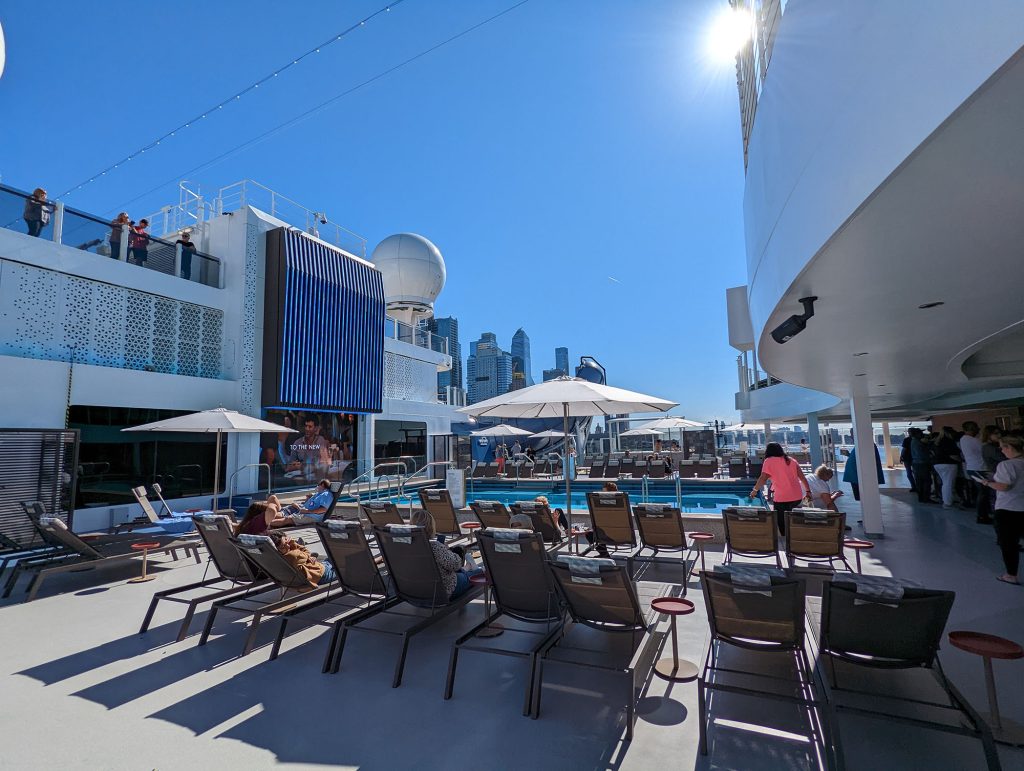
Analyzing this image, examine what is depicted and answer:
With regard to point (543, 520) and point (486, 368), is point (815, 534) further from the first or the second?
point (486, 368)

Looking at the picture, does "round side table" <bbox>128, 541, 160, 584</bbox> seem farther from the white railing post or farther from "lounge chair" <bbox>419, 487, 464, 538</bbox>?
the white railing post

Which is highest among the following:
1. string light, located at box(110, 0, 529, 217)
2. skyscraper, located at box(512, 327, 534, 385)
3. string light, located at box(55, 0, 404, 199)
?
skyscraper, located at box(512, 327, 534, 385)

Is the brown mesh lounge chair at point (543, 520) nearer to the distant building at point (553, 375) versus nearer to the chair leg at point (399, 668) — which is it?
the distant building at point (553, 375)

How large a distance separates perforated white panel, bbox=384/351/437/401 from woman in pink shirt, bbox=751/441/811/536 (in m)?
15.2

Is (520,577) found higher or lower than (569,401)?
lower

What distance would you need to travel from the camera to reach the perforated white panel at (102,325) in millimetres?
9508

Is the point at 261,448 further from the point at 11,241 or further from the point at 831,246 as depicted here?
the point at 831,246

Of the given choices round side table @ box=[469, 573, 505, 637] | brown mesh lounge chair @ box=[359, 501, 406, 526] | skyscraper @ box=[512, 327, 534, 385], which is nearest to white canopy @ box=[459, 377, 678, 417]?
brown mesh lounge chair @ box=[359, 501, 406, 526]

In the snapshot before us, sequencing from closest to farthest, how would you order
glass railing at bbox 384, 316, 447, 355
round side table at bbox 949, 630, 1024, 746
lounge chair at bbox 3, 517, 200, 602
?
round side table at bbox 949, 630, 1024, 746, lounge chair at bbox 3, 517, 200, 602, glass railing at bbox 384, 316, 447, 355

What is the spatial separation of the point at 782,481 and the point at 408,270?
60.3ft

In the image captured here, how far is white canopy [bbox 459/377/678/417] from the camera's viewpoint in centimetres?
569

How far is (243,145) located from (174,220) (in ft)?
21.5

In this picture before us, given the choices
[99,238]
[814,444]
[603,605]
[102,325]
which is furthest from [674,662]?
[814,444]

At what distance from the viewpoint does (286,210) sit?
50.1 ft
